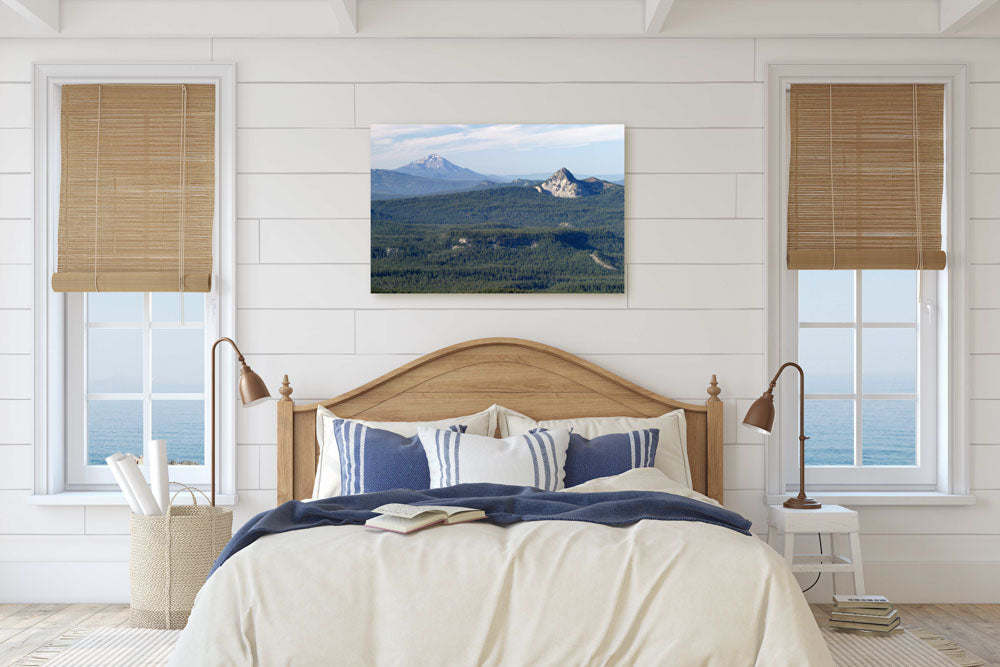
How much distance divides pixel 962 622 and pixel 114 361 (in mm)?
3967

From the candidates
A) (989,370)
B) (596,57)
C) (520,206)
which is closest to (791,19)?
(596,57)

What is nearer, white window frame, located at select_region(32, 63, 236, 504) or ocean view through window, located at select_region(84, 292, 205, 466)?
white window frame, located at select_region(32, 63, 236, 504)

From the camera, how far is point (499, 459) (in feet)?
10.2

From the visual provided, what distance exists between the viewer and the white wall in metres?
3.71

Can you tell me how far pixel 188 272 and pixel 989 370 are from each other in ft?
12.0

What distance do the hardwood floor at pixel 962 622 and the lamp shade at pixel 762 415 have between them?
89cm

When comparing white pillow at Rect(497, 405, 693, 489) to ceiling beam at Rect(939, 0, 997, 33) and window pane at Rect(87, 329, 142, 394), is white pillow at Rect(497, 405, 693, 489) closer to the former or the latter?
window pane at Rect(87, 329, 142, 394)

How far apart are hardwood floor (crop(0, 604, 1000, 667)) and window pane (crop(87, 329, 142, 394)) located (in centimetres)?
100

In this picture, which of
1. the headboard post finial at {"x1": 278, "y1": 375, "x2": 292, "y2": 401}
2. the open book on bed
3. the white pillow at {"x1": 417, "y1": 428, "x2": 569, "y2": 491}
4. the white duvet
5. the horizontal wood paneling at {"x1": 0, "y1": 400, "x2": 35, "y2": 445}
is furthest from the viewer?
the horizontal wood paneling at {"x1": 0, "y1": 400, "x2": 35, "y2": 445}

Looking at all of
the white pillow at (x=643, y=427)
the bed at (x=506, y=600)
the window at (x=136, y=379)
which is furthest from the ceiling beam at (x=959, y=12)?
the window at (x=136, y=379)

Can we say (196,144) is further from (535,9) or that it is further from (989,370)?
(989,370)

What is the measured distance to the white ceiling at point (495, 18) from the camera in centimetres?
369

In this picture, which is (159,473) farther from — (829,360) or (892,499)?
(892,499)

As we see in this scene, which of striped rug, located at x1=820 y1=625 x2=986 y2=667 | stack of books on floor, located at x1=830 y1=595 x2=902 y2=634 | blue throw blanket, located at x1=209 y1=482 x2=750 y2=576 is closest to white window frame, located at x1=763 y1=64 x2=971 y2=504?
stack of books on floor, located at x1=830 y1=595 x2=902 y2=634
